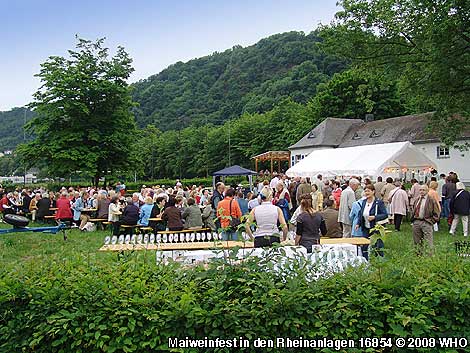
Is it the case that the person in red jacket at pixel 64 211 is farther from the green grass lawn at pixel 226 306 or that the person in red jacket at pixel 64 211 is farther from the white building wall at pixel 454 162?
the white building wall at pixel 454 162

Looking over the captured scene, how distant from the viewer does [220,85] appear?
101 metres

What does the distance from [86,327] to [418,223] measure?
24.5 feet

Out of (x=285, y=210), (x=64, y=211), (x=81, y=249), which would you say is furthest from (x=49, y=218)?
(x=81, y=249)

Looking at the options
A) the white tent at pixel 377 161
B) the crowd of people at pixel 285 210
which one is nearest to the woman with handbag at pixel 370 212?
the crowd of people at pixel 285 210

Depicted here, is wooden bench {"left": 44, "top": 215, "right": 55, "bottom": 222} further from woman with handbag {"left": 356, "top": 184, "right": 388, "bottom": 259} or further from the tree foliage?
the tree foliage

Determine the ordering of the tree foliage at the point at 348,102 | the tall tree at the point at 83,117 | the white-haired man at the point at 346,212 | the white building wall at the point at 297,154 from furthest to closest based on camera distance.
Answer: the tree foliage at the point at 348,102, the white building wall at the point at 297,154, the tall tree at the point at 83,117, the white-haired man at the point at 346,212

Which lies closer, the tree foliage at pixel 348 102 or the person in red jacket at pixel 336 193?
the person in red jacket at pixel 336 193

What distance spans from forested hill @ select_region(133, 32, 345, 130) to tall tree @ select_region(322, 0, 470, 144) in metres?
71.9

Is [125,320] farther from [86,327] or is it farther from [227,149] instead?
[227,149]

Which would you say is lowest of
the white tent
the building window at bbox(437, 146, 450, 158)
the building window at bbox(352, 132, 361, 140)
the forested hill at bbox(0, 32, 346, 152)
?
the white tent

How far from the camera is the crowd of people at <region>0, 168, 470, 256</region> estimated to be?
8117 mm

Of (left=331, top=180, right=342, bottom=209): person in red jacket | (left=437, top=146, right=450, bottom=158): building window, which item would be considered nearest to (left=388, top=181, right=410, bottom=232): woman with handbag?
(left=331, top=180, right=342, bottom=209): person in red jacket

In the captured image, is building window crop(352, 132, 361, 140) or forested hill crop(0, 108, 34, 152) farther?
forested hill crop(0, 108, 34, 152)

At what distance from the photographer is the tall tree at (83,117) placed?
3156 centimetres
